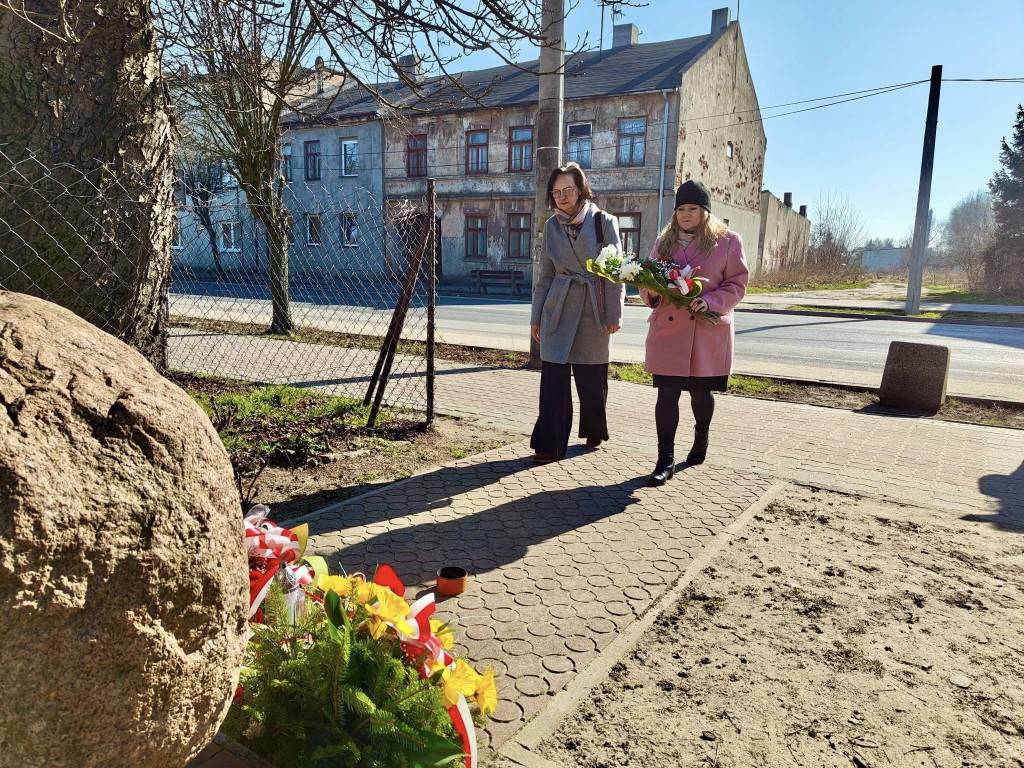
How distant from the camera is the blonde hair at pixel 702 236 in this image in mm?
4902

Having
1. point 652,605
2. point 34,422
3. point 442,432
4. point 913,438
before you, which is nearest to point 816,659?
point 652,605

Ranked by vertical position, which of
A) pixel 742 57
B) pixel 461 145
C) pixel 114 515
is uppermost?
pixel 742 57

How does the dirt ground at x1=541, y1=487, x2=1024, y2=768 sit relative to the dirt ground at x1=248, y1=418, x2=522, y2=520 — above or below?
below

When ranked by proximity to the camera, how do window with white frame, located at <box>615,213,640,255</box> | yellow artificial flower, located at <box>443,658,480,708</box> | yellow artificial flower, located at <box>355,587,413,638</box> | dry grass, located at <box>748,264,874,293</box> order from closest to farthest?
yellow artificial flower, located at <box>443,658,480,708</box>, yellow artificial flower, located at <box>355,587,413,638</box>, window with white frame, located at <box>615,213,640,255</box>, dry grass, located at <box>748,264,874,293</box>

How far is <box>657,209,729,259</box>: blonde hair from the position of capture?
4.90 m

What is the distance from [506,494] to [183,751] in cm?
322

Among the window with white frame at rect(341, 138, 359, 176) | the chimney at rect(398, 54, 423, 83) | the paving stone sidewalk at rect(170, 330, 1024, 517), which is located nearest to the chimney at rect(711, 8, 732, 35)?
the window with white frame at rect(341, 138, 359, 176)

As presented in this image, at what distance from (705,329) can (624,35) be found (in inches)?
1196

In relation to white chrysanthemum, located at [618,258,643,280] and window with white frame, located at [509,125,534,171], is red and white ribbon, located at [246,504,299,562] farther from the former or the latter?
window with white frame, located at [509,125,534,171]

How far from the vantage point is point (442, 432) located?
6277mm

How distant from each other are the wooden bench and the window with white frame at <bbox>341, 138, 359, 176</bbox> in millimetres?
8615

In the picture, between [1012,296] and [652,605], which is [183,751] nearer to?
[652,605]

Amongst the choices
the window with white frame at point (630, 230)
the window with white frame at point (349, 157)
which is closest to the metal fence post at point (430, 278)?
the window with white frame at point (630, 230)

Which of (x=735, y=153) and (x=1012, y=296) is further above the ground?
(x=735, y=153)
